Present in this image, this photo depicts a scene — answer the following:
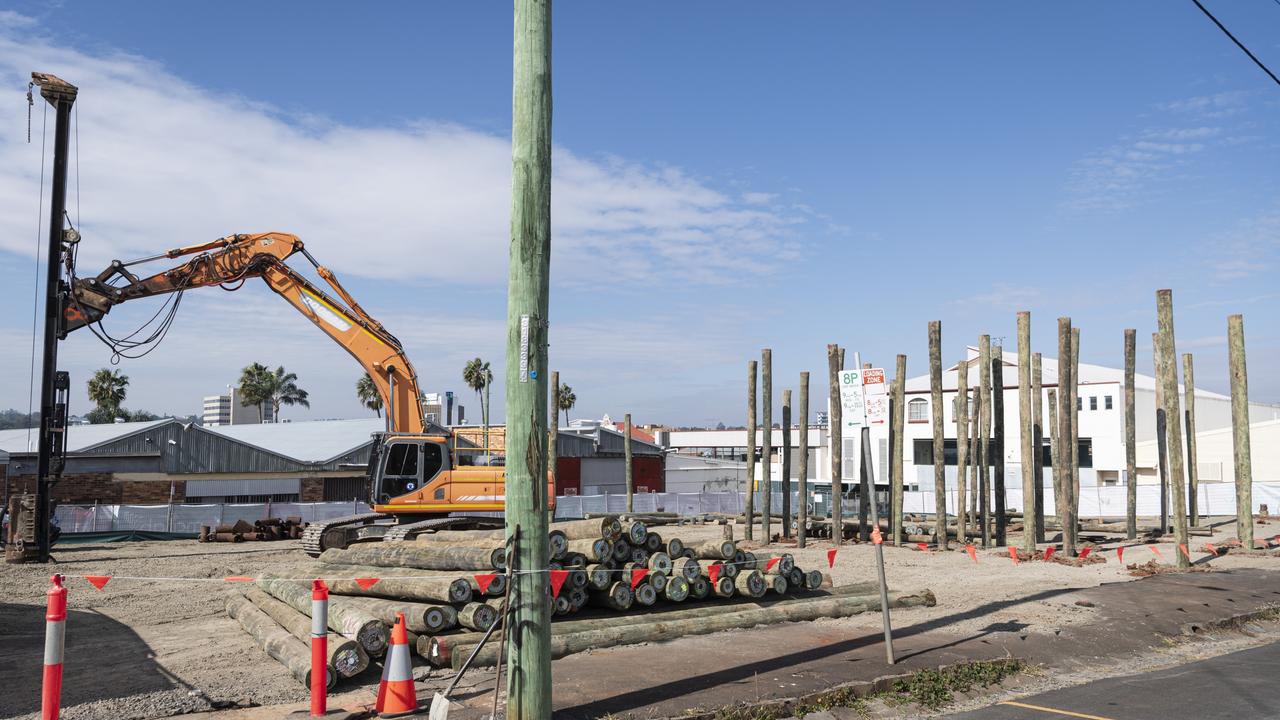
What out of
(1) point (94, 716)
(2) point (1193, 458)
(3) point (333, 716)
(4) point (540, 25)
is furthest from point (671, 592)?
(2) point (1193, 458)

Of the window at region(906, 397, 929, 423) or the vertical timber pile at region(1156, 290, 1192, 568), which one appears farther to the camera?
the window at region(906, 397, 929, 423)

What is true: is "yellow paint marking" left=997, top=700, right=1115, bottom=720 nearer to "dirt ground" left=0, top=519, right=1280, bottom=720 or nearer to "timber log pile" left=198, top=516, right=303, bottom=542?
"dirt ground" left=0, top=519, right=1280, bottom=720

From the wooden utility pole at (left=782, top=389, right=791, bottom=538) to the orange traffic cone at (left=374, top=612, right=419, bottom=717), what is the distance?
52.9 feet

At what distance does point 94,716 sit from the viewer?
799 centimetres

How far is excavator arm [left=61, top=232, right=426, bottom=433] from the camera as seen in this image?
21281 millimetres

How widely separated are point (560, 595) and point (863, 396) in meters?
4.23

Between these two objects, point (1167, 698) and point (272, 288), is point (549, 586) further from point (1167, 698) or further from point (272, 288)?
point (272, 288)

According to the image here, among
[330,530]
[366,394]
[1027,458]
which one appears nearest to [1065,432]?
[1027,458]

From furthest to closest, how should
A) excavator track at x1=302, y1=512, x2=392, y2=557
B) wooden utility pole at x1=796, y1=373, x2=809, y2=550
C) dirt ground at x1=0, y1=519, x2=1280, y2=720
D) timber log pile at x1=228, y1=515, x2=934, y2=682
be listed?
1. wooden utility pole at x1=796, y1=373, x2=809, y2=550
2. excavator track at x1=302, y1=512, x2=392, y2=557
3. timber log pile at x1=228, y1=515, x2=934, y2=682
4. dirt ground at x1=0, y1=519, x2=1280, y2=720

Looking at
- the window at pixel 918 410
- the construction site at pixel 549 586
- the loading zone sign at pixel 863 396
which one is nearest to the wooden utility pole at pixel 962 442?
the construction site at pixel 549 586

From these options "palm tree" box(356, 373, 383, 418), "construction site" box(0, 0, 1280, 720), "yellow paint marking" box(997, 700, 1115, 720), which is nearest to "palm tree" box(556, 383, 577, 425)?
"palm tree" box(356, 373, 383, 418)

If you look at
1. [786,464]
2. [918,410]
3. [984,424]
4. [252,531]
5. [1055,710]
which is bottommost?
[252,531]

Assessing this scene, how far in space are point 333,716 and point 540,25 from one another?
19.0ft

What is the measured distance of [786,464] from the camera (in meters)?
23.7
